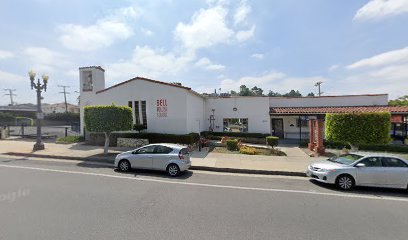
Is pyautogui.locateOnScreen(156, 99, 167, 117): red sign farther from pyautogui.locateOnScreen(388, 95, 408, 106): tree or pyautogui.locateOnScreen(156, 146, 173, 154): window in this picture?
pyautogui.locateOnScreen(388, 95, 408, 106): tree

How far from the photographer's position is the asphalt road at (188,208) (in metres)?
4.91

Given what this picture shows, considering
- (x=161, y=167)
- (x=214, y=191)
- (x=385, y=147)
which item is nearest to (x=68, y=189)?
(x=161, y=167)

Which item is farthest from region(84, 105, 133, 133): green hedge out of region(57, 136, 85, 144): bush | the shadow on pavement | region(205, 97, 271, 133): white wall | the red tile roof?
the red tile roof

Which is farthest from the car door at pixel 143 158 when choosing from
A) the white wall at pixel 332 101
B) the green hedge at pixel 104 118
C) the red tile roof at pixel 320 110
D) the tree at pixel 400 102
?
the tree at pixel 400 102

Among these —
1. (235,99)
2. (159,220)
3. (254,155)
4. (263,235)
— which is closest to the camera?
(263,235)

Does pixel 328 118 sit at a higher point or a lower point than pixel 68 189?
higher

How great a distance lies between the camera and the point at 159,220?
5.46 metres

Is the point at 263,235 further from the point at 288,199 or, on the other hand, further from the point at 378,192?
the point at 378,192

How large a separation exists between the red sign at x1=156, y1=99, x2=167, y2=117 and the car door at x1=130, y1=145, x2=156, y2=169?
7.72 meters

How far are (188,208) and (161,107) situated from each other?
13.1 m

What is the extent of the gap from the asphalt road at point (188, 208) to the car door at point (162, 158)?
67cm

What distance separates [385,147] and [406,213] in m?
15.3

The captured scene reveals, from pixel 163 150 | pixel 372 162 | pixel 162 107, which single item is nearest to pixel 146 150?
pixel 163 150

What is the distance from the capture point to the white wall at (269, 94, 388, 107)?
25.6 meters
